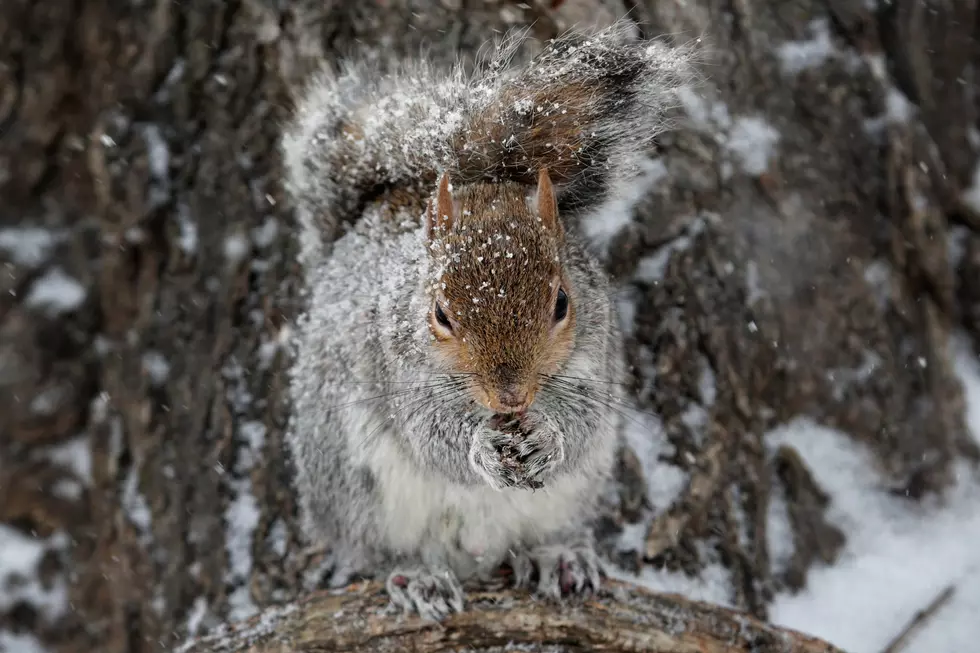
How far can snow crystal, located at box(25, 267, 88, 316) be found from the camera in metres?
2.05

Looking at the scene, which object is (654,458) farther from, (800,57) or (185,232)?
(185,232)

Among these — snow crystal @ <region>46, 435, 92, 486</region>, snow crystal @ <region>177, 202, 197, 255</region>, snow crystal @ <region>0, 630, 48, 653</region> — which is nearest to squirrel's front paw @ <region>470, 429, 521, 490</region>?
snow crystal @ <region>177, 202, 197, 255</region>

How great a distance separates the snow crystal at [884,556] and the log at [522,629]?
51cm

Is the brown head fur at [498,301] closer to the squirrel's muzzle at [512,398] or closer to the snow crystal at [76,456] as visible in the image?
the squirrel's muzzle at [512,398]

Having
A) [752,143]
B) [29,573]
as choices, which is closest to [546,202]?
[752,143]

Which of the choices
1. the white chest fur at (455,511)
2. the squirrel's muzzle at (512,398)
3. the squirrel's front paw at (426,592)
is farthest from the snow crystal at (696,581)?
the squirrel's muzzle at (512,398)

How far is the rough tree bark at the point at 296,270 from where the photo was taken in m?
2.00

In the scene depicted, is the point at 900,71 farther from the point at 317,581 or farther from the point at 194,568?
the point at 194,568

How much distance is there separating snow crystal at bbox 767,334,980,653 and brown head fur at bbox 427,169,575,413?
0.87 m

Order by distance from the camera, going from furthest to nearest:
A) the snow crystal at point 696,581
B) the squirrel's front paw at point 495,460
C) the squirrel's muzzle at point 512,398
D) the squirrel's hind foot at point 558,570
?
the snow crystal at point 696,581 → the squirrel's hind foot at point 558,570 → the squirrel's front paw at point 495,460 → the squirrel's muzzle at point 512,398

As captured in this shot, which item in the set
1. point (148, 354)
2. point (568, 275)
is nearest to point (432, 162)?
point (568, 275)

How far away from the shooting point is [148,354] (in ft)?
6.68

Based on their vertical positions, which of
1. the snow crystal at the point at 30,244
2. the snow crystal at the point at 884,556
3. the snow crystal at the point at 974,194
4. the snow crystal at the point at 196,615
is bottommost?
the snow crystal at the point at 884,556

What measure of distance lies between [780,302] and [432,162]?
936 mm
